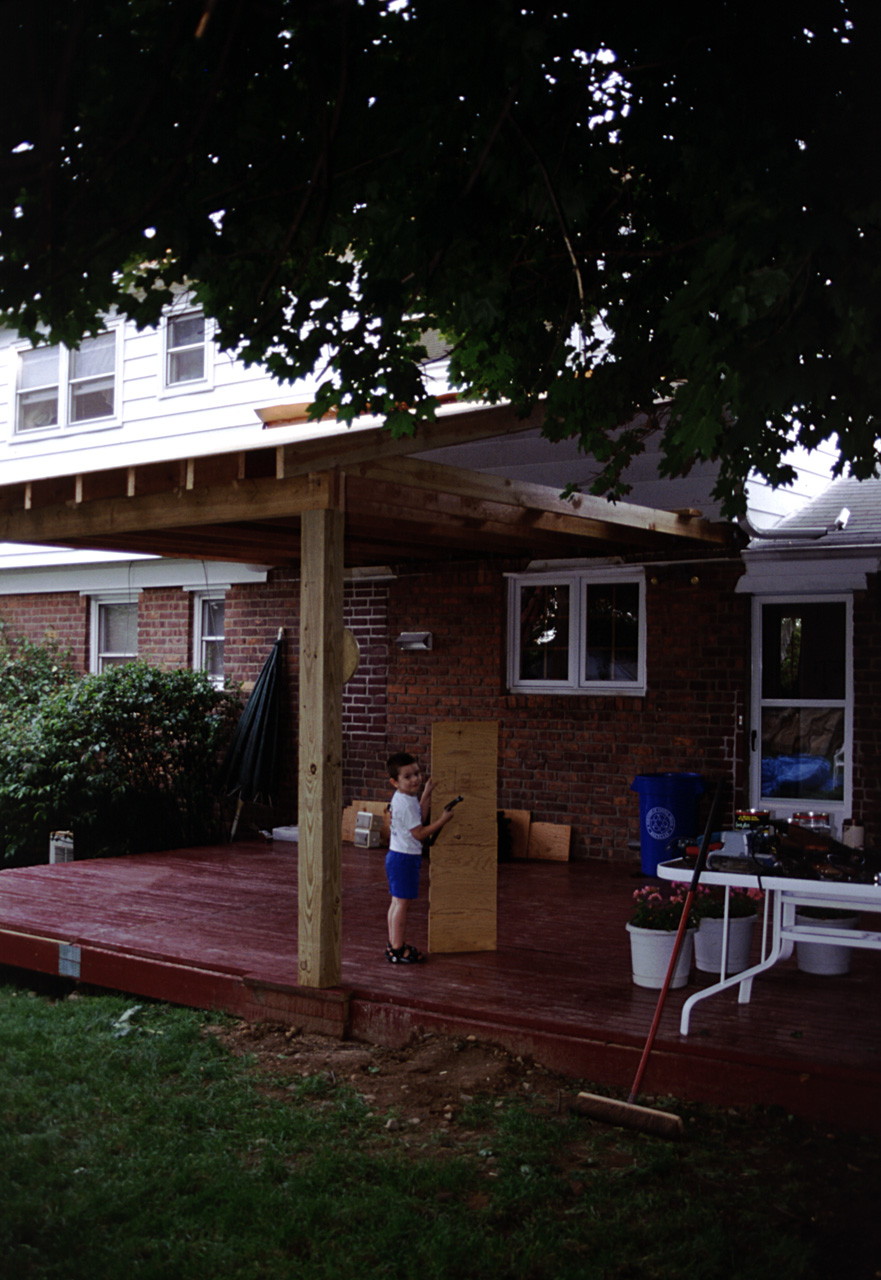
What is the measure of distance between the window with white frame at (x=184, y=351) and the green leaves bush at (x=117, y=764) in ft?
11.8

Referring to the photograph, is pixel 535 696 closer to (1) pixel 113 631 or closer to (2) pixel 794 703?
(2) pixel 794 703

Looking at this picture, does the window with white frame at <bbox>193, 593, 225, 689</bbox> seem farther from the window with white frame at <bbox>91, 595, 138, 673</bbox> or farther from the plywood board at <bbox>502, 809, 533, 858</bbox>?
the plywood board at <bbox>502, 809, 533, 858</bbox>

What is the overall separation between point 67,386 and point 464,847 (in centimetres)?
1000

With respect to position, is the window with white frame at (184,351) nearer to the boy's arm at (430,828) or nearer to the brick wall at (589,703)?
the brick wall at (589,703)

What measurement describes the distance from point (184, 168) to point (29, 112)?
50 centimetres

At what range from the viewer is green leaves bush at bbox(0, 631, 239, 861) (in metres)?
11.2

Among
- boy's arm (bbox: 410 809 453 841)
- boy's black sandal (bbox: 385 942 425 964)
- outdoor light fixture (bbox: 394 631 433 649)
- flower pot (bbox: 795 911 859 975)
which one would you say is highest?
outdoor light fixture (bbox: 394 631 433 649)

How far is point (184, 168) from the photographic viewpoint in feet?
12.6

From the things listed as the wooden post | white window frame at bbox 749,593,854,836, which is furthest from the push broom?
white window frame at bbox 749,593,854,836

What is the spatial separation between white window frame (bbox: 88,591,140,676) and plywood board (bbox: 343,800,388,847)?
3.67m

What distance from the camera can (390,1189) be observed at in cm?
446

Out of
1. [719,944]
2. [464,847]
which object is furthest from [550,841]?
[719,944]

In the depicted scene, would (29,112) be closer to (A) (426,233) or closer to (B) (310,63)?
(B) (310,63)

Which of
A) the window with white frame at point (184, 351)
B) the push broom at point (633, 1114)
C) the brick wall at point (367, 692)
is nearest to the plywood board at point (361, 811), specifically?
the brick wall at point (367, 692)
